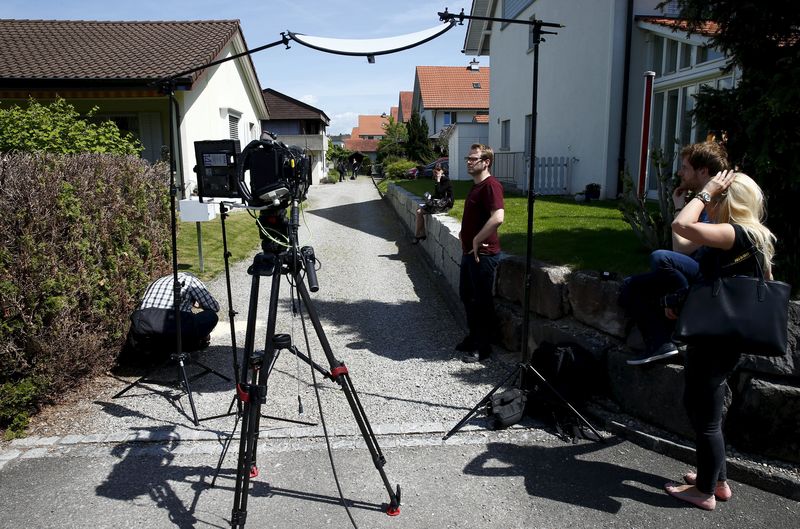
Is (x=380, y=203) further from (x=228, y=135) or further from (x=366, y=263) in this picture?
(x=366, y=263)

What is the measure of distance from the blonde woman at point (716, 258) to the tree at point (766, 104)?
4.26 feet

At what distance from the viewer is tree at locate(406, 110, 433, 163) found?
46031 millimetres

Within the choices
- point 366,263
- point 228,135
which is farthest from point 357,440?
point 228,135

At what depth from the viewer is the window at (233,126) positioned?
19594mm

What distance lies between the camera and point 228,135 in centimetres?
1920

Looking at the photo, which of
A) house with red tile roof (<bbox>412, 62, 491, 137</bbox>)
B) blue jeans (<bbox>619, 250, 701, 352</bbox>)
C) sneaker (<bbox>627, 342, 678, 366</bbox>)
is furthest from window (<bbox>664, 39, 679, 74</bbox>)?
house with red tile roof (<bbox>412, 62, 491, 137</bbox>)

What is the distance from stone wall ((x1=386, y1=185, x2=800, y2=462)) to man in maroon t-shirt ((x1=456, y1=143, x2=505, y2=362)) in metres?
0.35

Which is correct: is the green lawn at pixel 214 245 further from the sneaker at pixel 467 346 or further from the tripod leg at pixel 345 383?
the tripod leg at pixel 345 383

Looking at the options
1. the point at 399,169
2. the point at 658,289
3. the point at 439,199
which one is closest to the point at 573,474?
the point at 658,289

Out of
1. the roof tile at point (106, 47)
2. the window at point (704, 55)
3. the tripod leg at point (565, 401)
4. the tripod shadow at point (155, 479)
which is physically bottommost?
the tripod shadow at point (155, 479)

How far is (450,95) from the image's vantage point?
160ft

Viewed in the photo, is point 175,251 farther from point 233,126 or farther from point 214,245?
point 233,126

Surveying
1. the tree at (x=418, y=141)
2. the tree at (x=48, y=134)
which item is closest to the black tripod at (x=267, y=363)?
the tree at (x=48, y=134)

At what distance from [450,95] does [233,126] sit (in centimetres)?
3159
